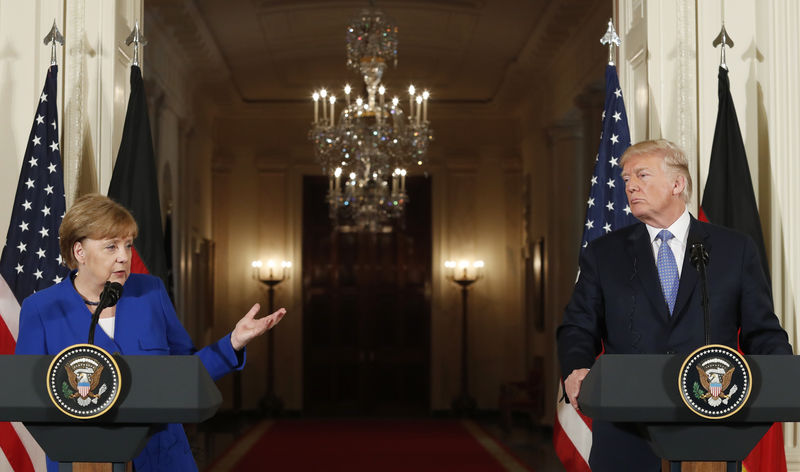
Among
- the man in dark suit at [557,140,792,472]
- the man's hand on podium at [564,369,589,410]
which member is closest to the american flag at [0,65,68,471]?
the man in dark suit at [557,140,792,472]

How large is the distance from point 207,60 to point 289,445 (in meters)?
4.97

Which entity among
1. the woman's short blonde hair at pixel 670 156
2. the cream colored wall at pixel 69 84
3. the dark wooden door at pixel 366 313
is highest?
the cream colored wall at pixel 69 84

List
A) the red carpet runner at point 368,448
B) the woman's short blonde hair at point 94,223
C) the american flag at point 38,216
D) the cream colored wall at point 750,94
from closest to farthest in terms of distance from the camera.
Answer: the woman's short blonde hair at point 94,223
the american flag at point 38,216
the cream colored wall at point 750,94
the red carpet runner at point 368,448

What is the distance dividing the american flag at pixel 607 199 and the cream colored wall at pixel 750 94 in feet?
Result: 0.57

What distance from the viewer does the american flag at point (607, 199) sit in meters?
4.94

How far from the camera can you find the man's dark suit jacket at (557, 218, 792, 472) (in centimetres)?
323

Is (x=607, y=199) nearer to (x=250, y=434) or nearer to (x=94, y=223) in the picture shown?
(x=94, y=223)

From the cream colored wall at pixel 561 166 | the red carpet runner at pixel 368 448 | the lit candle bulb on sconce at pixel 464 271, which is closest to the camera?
the red carpet runner at pixel 368 448

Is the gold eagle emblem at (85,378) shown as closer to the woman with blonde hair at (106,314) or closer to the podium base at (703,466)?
the woman with blonde hair at (106,314)

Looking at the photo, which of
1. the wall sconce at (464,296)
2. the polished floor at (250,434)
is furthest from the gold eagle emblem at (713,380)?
the wall sconce at (464,296)

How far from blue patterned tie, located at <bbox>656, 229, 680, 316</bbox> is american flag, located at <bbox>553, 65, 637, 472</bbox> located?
5.24 ft

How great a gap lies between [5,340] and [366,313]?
11.7 metres

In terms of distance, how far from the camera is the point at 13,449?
4383mm

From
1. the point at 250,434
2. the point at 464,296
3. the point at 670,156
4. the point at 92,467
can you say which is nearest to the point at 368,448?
the point at 250,434
